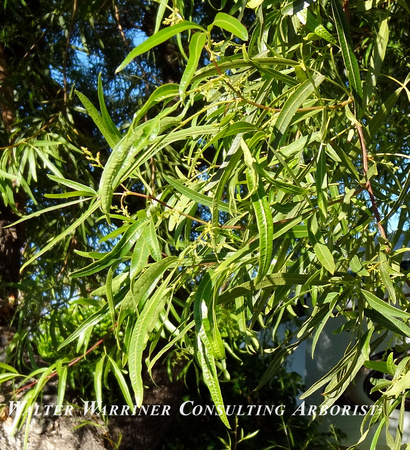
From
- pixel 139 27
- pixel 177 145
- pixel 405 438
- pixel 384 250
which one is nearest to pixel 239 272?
pixel 384 250

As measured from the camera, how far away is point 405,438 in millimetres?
2768

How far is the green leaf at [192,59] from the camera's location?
0.44 metres

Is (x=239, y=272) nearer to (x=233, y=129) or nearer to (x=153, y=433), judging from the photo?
(x=233, y=129)

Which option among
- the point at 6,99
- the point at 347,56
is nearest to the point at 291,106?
the point at 347,56

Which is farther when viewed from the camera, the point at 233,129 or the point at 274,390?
the point at 274,390

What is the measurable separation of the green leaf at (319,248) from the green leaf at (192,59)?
22cm

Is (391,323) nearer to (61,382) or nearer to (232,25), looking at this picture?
(232,25)

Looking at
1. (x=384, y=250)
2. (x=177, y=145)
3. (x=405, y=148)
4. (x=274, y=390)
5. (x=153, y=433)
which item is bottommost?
(x=274, y=390)

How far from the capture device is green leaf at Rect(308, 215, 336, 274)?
22.1 inches

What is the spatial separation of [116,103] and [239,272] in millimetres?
1417

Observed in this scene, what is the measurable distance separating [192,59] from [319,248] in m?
0.23

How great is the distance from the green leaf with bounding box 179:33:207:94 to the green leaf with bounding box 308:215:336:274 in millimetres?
222

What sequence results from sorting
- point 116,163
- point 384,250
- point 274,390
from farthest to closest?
1. point 274,390
2. point 384,250
3. point 116,163

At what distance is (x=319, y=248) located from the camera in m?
0.57
